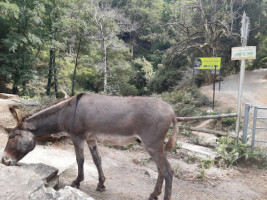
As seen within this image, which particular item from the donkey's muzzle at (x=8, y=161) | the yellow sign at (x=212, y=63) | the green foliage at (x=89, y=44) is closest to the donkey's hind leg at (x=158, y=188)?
the donkey's muzzle at (x=8, y=161)

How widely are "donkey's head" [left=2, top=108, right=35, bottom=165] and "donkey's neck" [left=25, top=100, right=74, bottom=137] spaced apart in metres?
0.12

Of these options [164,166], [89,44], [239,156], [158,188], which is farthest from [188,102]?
[89,44]

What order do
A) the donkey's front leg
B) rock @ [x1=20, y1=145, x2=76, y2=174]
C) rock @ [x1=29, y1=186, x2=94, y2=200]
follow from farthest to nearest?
rock @ [x1=20, y1=145, x2=76, y2=174] < the donkey's front leg < rock @ [x1=29, y1=186, x2=94, y2=200]

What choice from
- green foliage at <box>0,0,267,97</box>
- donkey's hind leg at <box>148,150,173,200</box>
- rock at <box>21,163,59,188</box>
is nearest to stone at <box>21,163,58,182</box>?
rock at <box>21,163,59,188</box>

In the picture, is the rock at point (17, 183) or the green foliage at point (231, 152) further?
the green foliage at point (231, 152)

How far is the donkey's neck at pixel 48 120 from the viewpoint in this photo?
12.7ft

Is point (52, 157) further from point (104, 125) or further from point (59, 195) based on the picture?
point (59, 195)

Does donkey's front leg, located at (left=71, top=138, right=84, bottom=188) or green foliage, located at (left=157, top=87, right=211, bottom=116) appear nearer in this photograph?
donkey's front leg, located at (left=71, top=138, right=84, bottom=188)

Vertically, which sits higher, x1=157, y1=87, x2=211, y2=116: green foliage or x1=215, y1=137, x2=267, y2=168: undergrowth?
x1=157, y1=87, x2=211, y2=116: green foliage

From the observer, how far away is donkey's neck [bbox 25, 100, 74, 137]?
3863 mm

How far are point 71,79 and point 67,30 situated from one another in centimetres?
532

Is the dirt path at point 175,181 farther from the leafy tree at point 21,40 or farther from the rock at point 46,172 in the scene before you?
the leafy tree at point 21,40

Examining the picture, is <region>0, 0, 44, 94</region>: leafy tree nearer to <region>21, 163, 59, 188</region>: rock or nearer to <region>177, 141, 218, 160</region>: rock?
<region>177, 141, 218, 160</region>: rock

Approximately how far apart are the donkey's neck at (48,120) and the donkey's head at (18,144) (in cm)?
12
